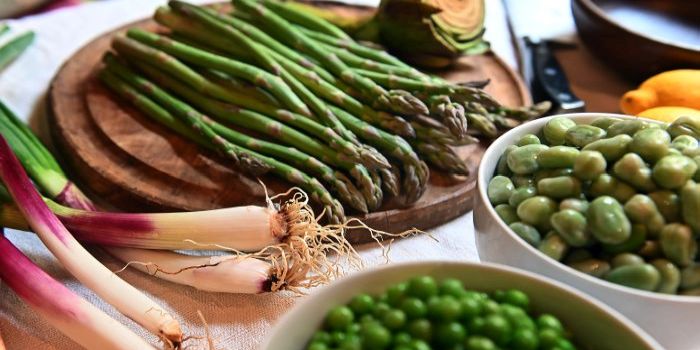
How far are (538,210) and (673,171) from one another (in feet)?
0.45

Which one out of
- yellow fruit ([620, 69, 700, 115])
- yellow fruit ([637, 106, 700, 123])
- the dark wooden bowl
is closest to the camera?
yellow fruit ([637, 106, 700, 123])

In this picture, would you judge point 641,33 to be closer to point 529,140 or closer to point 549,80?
point 549,80

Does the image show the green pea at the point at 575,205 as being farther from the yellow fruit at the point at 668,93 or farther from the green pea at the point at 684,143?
the yellow fruit at the point at 668,93

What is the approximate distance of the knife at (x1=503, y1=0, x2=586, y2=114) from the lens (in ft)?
4.31

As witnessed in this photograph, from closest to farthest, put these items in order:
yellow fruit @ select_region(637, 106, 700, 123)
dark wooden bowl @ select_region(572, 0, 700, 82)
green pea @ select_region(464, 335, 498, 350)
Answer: green pea @ select_region(464, 335, 498, 350)
yellow fruit @ select_region(637, 106, 700, 123)
dark wooden bowl @ select_region(572, 0, 700, 82)

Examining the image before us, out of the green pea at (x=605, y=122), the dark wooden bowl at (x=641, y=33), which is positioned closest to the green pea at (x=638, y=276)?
the green pea at (x=605, y=122)

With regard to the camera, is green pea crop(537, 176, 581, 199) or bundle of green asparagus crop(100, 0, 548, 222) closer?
green pea crop(537, 176, 581, 199)

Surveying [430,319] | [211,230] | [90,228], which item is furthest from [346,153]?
[430,319]

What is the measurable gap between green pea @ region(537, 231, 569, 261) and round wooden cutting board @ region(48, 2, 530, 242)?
35cm

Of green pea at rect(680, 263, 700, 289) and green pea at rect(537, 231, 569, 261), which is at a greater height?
green pea at rect(537, 231, 569, 261)

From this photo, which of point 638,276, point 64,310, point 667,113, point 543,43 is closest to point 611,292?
point 638,276

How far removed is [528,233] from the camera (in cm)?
71

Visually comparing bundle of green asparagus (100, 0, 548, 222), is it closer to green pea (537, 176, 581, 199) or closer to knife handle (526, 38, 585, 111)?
knife handle (526, 38, 585, 111)

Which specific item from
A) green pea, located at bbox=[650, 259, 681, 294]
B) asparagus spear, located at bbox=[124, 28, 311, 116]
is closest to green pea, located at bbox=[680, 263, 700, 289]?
green pea, located at bbox=[650, 259, 681, 294]
